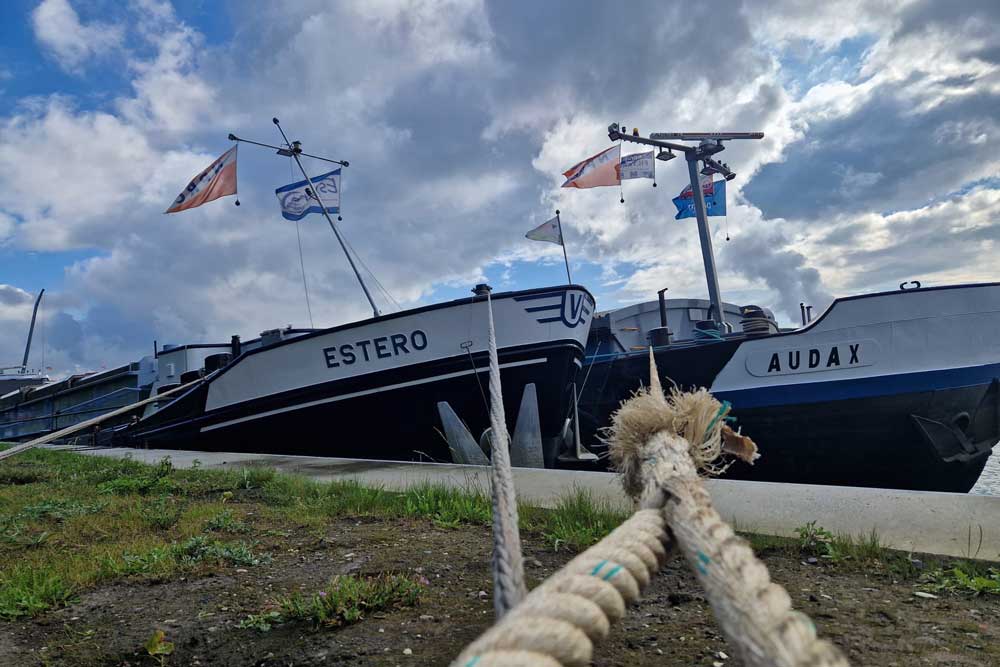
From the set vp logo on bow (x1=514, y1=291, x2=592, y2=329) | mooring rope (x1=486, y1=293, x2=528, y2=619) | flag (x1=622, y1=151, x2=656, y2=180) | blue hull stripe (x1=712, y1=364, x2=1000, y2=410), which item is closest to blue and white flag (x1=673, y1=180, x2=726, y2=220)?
flag (x1=622, y1=151, x2=656, y2=180)

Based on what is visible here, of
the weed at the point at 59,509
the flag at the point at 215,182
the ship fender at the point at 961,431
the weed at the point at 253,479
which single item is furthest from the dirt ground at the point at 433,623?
the flag at the point at 215,182

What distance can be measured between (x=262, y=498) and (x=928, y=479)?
8910 millimetres

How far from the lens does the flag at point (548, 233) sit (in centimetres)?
1112

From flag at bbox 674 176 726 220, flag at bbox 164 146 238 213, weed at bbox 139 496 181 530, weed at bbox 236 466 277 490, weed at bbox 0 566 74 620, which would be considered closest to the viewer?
weed at bbox 0 566 74 620

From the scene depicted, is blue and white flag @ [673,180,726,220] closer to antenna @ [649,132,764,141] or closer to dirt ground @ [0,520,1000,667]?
antenna @ [649,132,764,141]

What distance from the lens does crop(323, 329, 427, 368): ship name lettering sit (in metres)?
8.00

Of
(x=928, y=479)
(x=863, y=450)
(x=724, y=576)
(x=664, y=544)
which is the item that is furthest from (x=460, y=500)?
(x=928, y=479)

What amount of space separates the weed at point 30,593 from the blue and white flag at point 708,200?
42.9 ft

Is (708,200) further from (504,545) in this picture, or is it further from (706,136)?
(504,545)

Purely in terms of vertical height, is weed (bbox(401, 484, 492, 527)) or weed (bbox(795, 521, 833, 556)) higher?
weed (bbox(401, 484, 492, 527))

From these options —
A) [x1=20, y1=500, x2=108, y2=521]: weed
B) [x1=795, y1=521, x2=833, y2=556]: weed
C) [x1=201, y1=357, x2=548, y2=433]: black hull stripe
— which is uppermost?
[x1=201, y1=357, x2=548, y2=433]: black hull stripe

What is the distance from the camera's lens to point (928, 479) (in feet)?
28.4

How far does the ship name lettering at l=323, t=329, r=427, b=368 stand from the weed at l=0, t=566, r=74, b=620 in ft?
17.5

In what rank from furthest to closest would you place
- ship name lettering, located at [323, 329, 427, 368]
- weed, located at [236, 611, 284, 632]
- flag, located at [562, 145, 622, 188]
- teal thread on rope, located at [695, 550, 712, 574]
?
flag, located at [562, 145, 622, 188] → ship name lettering, located at [323, 329, 427, 368] → weed, located at [236, 611, 284, 632] → teal thread on rope, located at [695, 550, 712, 574]
